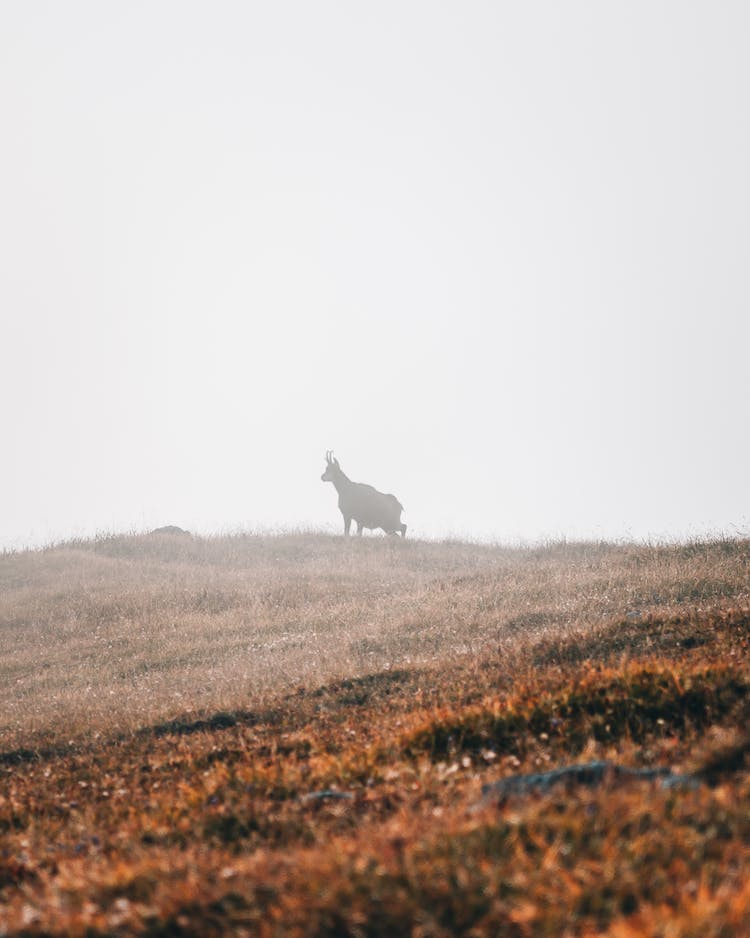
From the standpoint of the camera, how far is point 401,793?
230 inches

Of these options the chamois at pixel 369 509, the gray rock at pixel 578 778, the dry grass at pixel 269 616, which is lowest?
the dry grass at pixel 269 616

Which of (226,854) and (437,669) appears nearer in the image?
(226,854)

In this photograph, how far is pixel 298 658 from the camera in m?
19.7

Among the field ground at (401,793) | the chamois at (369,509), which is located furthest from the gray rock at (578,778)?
the chamois at (369,509)

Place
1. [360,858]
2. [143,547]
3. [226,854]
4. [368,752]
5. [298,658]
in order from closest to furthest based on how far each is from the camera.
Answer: [360,858]
[226,854]
[368,752]
[298,658]
[143,547]

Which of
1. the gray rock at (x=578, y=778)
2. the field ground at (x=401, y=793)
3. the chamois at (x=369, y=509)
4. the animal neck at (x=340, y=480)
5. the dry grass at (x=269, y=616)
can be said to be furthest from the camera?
the animal neck at (x=340, y=480)

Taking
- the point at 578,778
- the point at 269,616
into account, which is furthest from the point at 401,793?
the point at 269,616

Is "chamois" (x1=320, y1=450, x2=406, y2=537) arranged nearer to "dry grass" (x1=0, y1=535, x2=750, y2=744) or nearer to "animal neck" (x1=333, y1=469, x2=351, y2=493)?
"animal neck" (x1=333, y1=469, x2=351, y2=493)

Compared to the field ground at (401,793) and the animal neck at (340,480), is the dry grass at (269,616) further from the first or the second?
the animal neck at (340,480)

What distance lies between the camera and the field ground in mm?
3961

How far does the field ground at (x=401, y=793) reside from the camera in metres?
3.96

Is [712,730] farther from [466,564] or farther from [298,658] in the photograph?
[466,564]

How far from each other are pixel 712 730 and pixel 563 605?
51.2ft

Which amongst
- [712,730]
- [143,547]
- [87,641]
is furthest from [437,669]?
[143,547]
